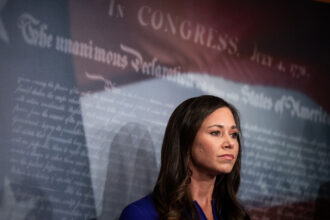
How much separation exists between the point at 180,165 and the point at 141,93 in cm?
71

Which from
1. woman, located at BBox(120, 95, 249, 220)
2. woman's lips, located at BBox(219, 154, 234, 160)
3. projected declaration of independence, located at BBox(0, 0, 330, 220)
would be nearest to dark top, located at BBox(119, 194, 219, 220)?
woman, located at BBox(120, 95, 249, 220)

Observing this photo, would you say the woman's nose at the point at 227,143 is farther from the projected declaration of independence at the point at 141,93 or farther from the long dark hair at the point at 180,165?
the projected declaration of independence at the point at 141,93

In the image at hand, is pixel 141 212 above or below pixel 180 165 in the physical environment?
below

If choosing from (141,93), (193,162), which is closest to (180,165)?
(193,162)

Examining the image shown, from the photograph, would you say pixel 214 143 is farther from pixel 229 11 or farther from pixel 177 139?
pixel 229 11

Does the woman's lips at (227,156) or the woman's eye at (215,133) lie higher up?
the woman's eye at (215,133)

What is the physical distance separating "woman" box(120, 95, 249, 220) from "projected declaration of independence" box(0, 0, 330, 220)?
0.53 m

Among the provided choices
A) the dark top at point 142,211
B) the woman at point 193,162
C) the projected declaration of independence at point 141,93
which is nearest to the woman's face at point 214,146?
the woman at point 193,162

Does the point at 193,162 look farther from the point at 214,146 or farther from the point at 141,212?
the point at 141,212

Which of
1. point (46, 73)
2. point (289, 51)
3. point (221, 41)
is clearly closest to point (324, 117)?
point (289, 51)

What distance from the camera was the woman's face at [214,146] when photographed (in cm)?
202

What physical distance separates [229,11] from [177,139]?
1187 millimetres

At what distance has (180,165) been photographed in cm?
206

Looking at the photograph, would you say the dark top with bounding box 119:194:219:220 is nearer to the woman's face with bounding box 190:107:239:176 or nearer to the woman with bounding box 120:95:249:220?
the woman with bounding box 120:95:249:220
